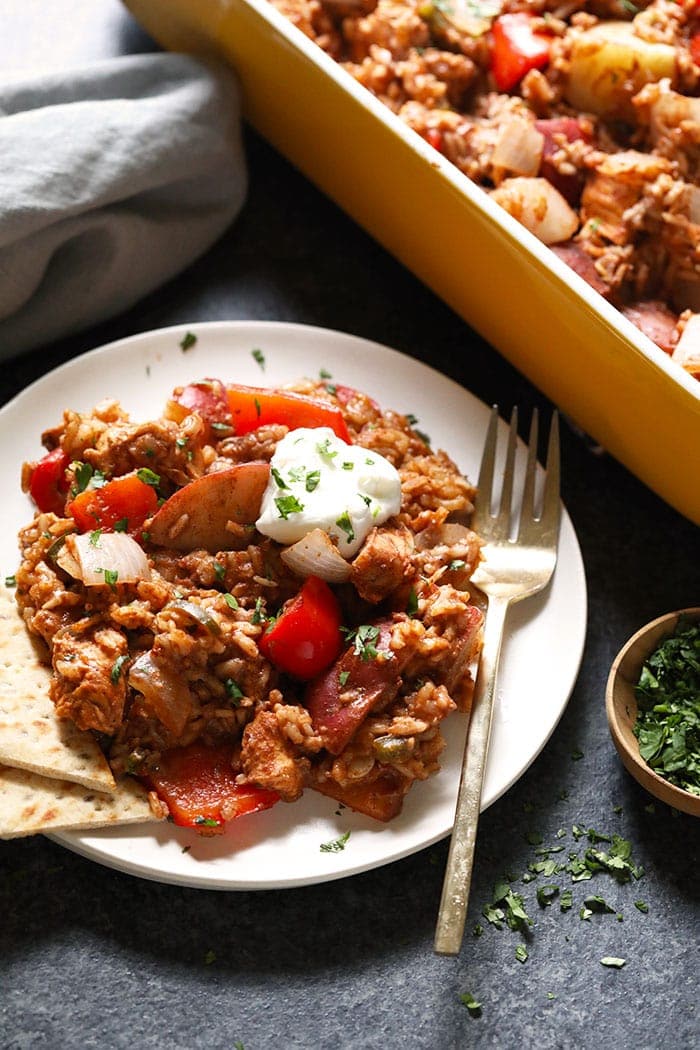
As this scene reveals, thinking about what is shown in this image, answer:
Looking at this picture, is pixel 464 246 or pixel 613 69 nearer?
pixel 464 246

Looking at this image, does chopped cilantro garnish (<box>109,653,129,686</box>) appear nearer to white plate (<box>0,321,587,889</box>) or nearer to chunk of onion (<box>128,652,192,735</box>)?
chunk of onion (<box>128,652,192,735</box>)

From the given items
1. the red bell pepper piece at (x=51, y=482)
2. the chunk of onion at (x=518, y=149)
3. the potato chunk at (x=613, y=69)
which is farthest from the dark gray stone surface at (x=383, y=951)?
the potato chunk at (x=613, y=69)

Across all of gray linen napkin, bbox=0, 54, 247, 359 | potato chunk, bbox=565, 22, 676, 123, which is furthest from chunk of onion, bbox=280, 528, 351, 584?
potato chunk, bbox=565, 22, 676, 123

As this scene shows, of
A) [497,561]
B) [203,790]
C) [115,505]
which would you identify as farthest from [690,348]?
[203,790]

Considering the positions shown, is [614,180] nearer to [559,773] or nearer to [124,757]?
[559,773]

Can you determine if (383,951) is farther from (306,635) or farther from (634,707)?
(634,707)

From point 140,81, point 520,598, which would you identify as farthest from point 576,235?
point 140,81

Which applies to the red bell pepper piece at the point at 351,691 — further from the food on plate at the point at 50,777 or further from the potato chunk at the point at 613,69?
the potato chunk at the point at 613,69
